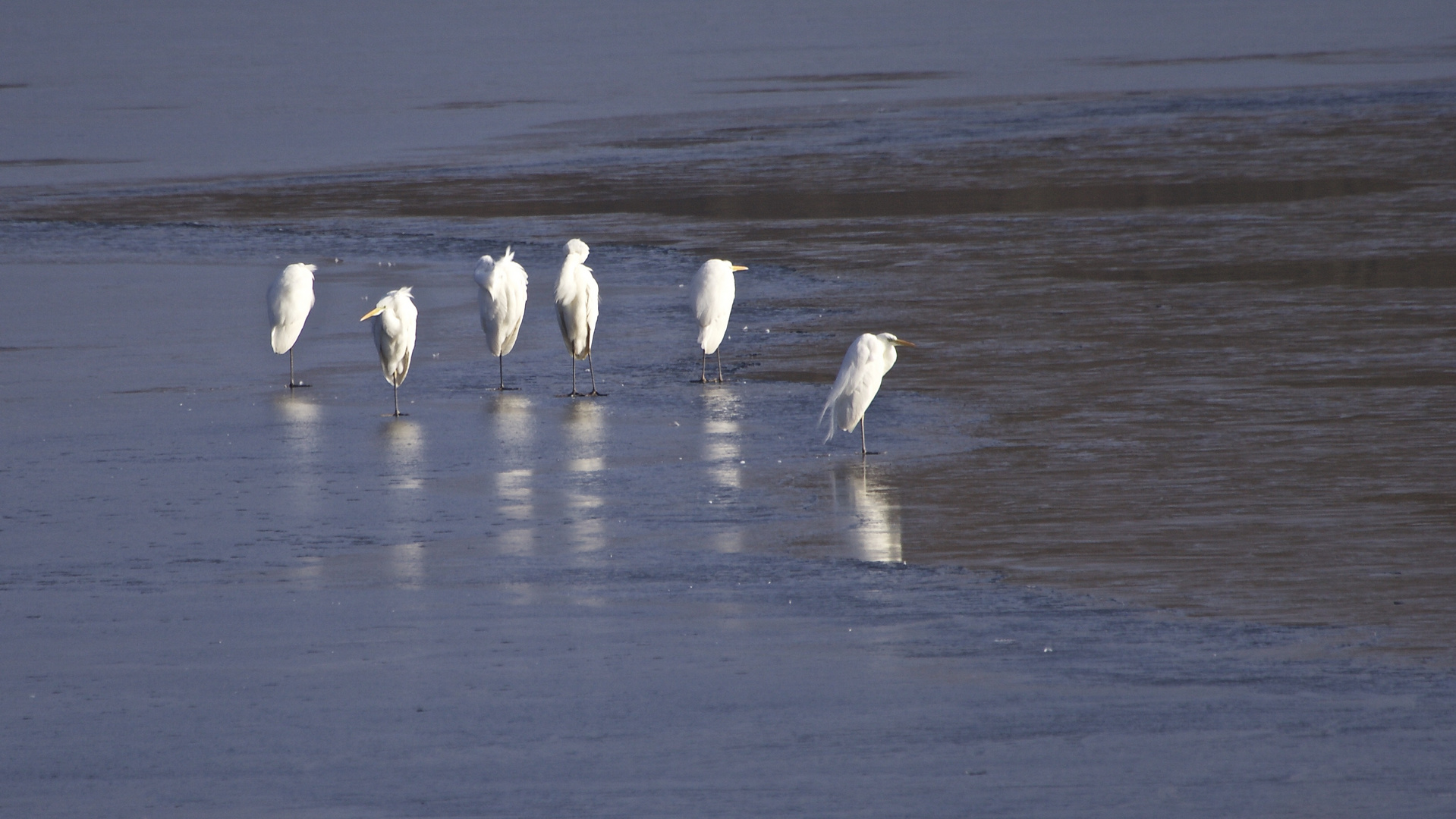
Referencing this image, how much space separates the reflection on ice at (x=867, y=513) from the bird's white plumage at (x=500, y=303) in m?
3.86

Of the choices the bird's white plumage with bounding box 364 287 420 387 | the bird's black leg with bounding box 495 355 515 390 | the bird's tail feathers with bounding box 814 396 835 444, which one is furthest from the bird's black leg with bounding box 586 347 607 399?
the bird's tail feathers with bounding box 814 396 835 444

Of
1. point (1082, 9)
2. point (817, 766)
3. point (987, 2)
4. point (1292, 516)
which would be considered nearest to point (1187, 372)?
point (1292, 516)

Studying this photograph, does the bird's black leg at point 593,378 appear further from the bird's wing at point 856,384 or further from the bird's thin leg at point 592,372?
the bird's wing at point 856,384

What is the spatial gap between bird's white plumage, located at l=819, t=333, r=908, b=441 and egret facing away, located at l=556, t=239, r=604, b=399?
284 cm

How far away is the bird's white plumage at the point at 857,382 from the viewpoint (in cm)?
1112

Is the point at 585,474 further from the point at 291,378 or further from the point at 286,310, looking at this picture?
the point at 286,310

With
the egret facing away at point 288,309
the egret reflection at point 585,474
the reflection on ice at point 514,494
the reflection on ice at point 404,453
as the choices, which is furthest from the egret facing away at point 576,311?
the reflection on ice at point 514,494

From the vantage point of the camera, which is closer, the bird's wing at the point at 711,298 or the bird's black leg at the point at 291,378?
the bird's wing at the point at 711,298

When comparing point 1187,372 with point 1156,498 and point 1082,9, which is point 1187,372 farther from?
point 1082,9

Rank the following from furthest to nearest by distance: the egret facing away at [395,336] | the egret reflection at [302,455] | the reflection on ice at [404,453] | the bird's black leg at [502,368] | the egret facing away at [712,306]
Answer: the bird's black leg at [502,368], the egret facing away at [712,306], the egret facing away at [395,336], the reflection on ice at [404,453], the egret reflection at [302,455]

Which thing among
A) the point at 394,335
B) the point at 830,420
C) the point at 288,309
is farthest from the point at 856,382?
the point at 288,309

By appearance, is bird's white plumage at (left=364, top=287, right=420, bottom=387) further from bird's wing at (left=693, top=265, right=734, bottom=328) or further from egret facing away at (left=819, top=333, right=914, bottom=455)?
egret facing away at (left=819, top=333, right=914, bottom=455)

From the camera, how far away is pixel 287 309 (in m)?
14.2

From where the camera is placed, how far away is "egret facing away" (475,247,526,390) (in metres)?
13.9
